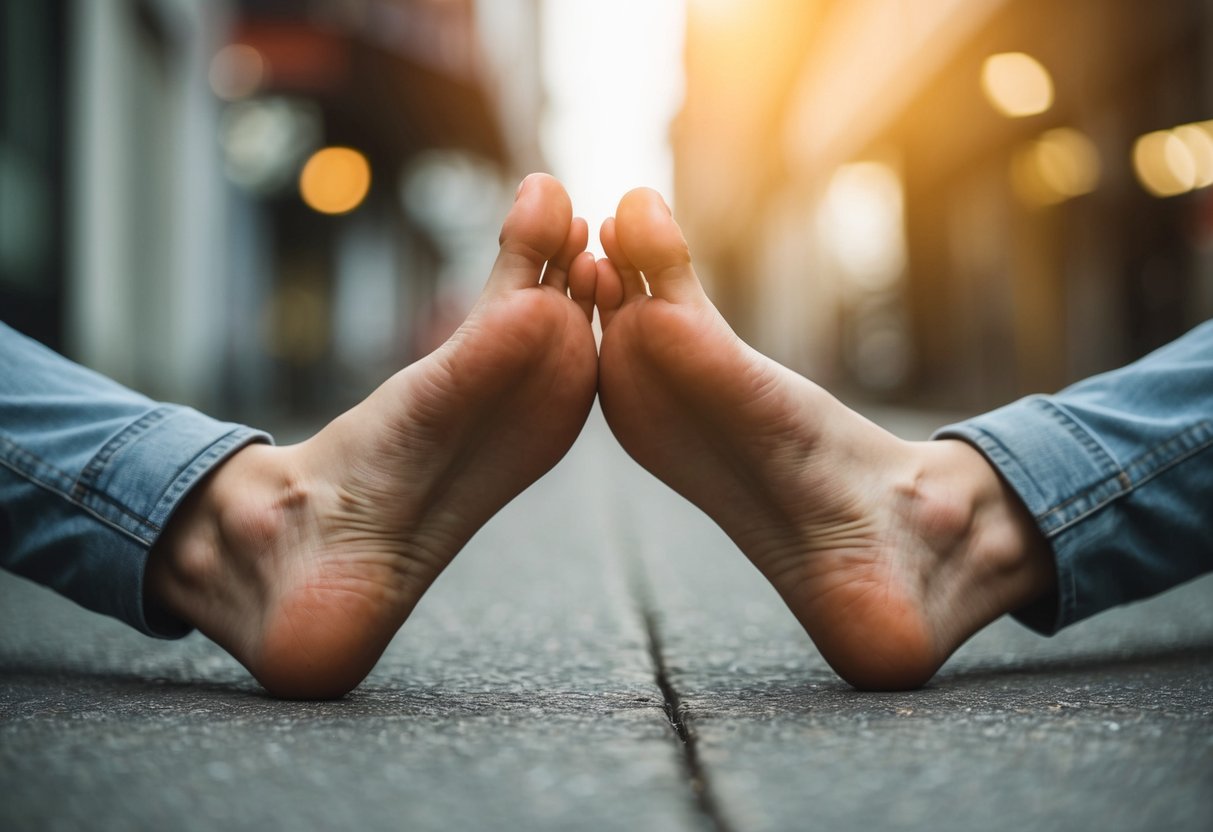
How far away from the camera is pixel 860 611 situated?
0.88 metres

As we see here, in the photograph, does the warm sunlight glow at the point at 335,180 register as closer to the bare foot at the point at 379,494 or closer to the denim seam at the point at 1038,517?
the bare foot at the point at 379,494

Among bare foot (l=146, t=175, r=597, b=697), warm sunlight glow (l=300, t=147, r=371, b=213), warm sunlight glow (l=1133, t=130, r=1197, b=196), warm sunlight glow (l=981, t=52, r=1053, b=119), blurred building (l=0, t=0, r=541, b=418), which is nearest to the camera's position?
bare foot (l=146, t=175, r=597, b=697)

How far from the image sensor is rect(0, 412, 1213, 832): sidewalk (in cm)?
61

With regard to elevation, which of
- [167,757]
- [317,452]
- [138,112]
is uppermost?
[138,112]

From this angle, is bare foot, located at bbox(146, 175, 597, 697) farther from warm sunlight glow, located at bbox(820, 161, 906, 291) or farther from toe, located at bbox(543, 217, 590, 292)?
warm sunlight glow, located at bbox(820, 161, 906, 291)

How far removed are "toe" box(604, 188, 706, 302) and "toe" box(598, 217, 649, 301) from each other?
0.02 m

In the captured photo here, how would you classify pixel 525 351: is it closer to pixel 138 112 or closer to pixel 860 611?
pixel 860 611

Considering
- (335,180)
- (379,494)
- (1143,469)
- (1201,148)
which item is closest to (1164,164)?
(1201,148)

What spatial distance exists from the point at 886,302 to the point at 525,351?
27.7ft

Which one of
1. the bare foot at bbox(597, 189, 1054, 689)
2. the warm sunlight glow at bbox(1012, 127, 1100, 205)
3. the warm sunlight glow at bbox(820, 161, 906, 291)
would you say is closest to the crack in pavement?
the bare foot at bbox(597, 189, 1054, 689)

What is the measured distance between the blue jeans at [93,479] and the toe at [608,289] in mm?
321

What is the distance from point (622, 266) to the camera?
3.17 feet

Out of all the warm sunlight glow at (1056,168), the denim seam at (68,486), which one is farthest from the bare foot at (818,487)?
the warm sunlight glow at (1056,168)

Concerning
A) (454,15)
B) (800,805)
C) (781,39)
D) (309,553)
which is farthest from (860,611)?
(781,39)
